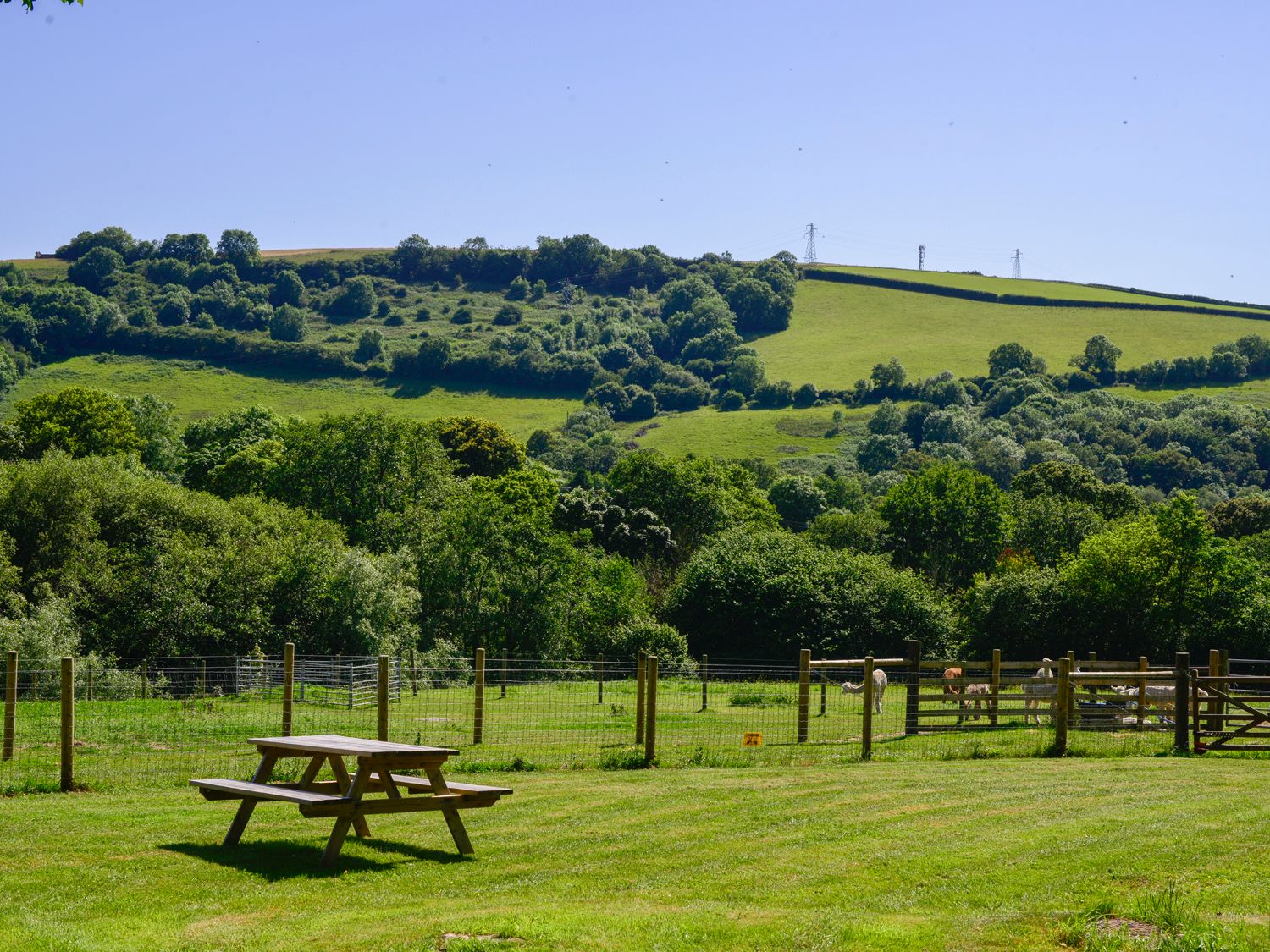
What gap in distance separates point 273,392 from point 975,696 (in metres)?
120

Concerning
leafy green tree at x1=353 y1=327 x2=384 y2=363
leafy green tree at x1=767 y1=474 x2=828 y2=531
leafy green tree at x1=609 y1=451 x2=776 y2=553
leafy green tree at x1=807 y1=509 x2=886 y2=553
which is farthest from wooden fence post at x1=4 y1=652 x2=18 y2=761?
leafy green tree at x1=353 y1=327 x2=384 y2=363

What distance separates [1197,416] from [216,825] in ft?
462

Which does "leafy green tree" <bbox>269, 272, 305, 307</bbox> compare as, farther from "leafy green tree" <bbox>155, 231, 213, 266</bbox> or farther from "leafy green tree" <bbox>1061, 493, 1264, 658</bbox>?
"leafy green tree" <bbox>1061, 493, 1264, 658</bbox>

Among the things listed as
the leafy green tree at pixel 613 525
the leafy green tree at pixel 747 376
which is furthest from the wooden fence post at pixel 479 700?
the leafy green tree at pixel 747 376

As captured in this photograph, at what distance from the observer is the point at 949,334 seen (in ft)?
560

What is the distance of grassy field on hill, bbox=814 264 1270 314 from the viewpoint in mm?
176250

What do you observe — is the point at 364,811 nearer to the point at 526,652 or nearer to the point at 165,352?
the point at 526,652

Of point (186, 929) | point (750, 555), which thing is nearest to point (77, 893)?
point (186, 929)

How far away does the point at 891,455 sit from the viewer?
5079 inches

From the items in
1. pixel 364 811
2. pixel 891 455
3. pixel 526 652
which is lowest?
pixel 526 652

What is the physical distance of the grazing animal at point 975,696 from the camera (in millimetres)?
24750

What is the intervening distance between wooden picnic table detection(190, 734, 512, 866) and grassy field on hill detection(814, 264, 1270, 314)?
586 ft

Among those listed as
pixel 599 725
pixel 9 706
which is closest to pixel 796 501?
pixel 599 725

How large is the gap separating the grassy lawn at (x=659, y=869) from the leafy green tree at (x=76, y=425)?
220 feet
